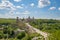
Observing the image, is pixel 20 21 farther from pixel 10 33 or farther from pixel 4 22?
pixel 10 33

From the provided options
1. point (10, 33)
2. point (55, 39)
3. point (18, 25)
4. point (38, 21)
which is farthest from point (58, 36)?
point (38, 21)

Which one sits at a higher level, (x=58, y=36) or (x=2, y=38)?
(x=58, y=36)

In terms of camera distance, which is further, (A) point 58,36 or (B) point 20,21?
(B) point 20,21

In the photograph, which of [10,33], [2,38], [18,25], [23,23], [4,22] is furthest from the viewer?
[4,22]

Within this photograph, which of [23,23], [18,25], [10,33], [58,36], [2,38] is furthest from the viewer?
[23,23]

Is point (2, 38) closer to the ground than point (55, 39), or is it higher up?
closer to the ground

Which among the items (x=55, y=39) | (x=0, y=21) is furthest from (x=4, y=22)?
(x=55, y=39)

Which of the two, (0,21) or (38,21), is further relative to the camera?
(0,21)

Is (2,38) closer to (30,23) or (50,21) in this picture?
(30,23)

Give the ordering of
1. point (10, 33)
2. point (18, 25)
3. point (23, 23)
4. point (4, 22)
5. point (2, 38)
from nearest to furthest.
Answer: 1. point (2, 38)
2. point (10, 33)
3. point (18, 25)
4. point (23, 23)
5. point (4, 22)
